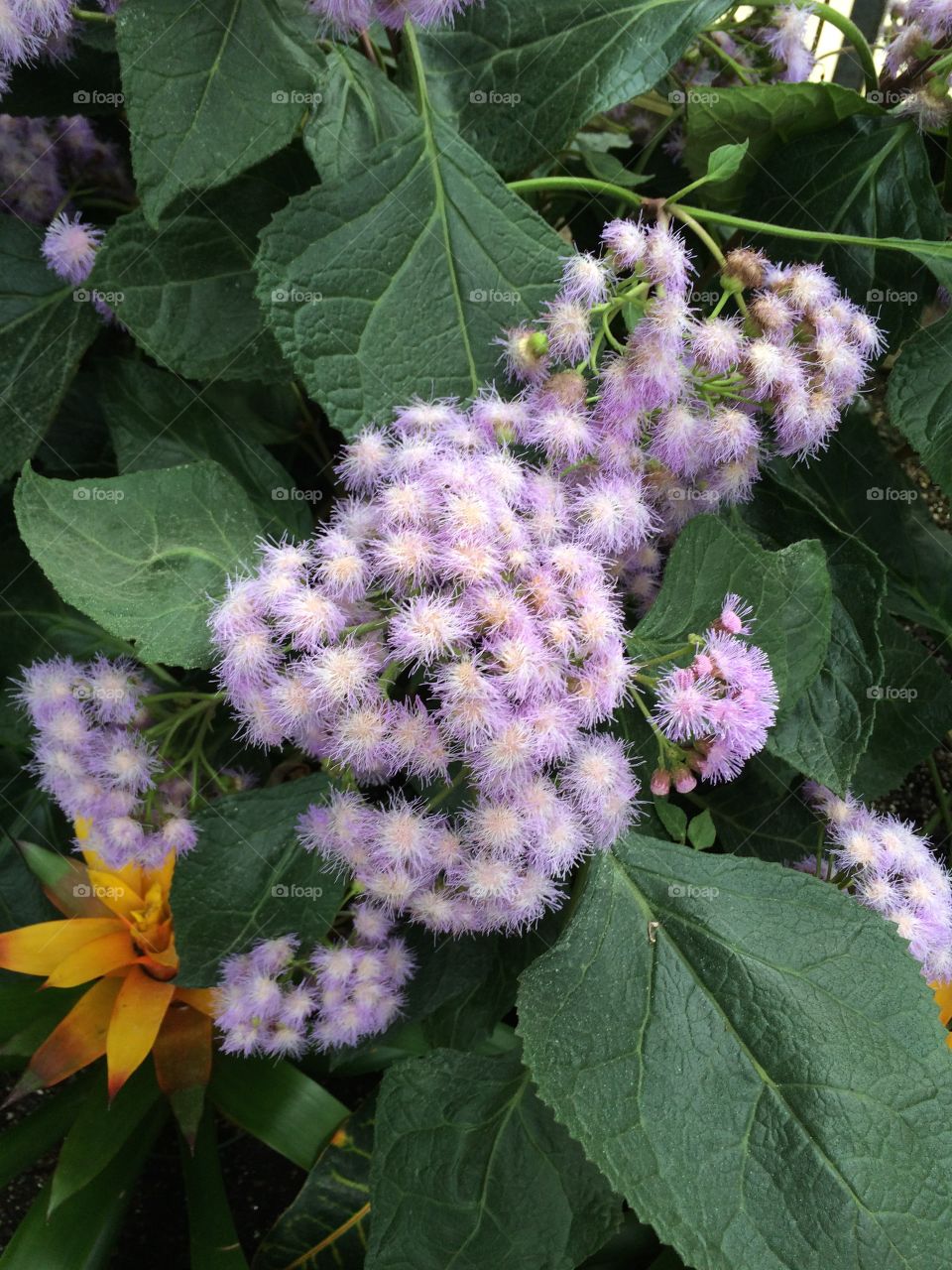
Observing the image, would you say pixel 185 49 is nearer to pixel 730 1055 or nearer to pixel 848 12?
pixel 730 1055

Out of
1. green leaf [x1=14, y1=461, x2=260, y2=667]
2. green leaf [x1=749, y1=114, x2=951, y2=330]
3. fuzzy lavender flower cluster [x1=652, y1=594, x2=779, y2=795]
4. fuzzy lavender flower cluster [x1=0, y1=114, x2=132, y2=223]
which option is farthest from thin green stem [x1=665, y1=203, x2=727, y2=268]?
fuzzy lavender flower cluster [x1=0, y1=114, x2=132, y2=223]

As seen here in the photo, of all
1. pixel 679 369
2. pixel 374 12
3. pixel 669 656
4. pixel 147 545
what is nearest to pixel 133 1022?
pixel 147 545

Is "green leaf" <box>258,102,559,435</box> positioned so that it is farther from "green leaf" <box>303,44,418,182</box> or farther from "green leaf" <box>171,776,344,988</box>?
"green leaf" <box>171,776,344,988</box>

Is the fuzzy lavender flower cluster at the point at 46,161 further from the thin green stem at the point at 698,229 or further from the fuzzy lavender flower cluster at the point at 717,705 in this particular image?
the fuzzy lavender flower cluster at the point at 717,705

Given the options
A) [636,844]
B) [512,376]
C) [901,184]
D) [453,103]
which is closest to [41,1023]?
[636,844]

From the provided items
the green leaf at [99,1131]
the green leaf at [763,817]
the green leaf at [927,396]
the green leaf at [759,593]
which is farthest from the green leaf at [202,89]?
the green leaf at [99,1131]

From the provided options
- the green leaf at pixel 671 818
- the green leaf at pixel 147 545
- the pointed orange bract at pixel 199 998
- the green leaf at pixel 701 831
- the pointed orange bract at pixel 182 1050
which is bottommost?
the pointed orange bract at pixel 182 1050

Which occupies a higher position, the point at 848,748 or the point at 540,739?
the point at 540,739
